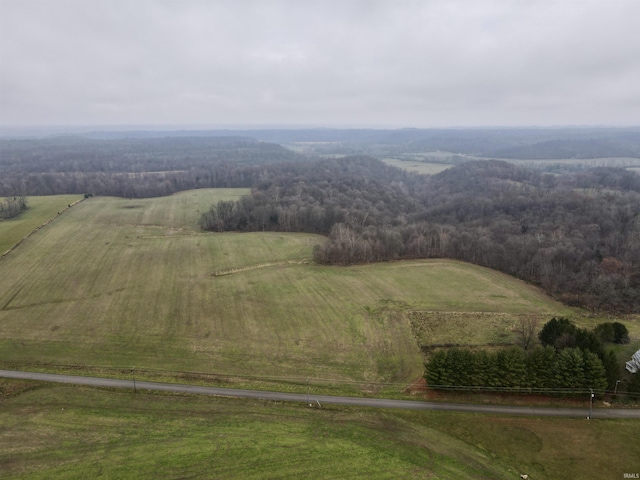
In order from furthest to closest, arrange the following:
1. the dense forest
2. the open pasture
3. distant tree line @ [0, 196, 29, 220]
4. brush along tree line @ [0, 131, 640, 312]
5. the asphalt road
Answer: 1. distant tree line @ [0, 196, 29, 220]
2. brush along tree line @ [0, 131, 640, 312]
3. the dense forest
4. the open pasture
5. the asphalt road

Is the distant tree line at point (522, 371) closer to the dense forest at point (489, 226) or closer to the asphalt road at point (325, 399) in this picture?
the asphalt road at point (325, 399)

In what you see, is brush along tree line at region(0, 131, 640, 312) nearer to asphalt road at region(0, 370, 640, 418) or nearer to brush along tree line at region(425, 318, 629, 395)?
brush along tree line at region(425, 318, 629, 395)

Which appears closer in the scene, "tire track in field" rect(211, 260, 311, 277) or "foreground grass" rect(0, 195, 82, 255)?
"tire track in field" rect(211, 260, 311, 277)

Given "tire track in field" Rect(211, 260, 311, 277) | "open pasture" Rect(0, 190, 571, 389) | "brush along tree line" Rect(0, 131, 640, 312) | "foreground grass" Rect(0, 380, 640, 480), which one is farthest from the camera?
"brush along tree line" Rect(0, 131, 640, 312)

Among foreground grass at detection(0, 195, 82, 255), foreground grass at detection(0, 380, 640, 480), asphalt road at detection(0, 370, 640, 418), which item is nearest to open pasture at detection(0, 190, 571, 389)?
asphalt road at detection(0, 370, 640, 418)

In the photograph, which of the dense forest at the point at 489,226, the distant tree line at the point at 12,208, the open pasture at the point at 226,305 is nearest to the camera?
the open pasture at the point at 226,305

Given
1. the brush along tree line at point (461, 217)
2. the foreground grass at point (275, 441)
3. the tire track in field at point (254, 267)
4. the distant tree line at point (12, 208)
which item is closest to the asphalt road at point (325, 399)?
the foreground grass at point (275, 441)
